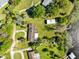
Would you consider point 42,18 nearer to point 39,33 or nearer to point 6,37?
Answer: point 39,33

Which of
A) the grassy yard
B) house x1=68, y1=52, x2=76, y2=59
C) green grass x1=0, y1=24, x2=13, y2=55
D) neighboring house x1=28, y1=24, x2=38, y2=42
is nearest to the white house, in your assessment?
house x1=68, y1=52, x2=76, y2=59

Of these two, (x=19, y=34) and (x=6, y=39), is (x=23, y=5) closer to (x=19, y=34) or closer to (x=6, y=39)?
(x=19, y=34)

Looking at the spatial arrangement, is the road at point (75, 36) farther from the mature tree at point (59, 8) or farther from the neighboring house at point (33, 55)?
the neighboring house at point (33, 55)

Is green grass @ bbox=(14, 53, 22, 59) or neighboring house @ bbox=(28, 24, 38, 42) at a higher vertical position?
neighboring house @ bbox=(28, 24, 38, 42)

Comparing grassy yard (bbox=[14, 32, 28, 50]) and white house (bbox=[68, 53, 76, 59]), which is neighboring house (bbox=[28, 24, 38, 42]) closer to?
grassy yard (bbox=[14, 32, 28, 50])

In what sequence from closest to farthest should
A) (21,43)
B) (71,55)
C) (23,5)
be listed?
(71,55), (21,43), (23,5)

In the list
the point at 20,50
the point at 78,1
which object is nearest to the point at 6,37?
the point at 20,50

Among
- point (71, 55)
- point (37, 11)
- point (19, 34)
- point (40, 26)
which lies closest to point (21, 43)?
point (19, 34)

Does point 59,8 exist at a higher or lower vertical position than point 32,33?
higher

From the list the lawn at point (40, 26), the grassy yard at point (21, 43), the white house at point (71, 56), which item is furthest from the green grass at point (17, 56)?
Result: the white house at point (71, 56)
